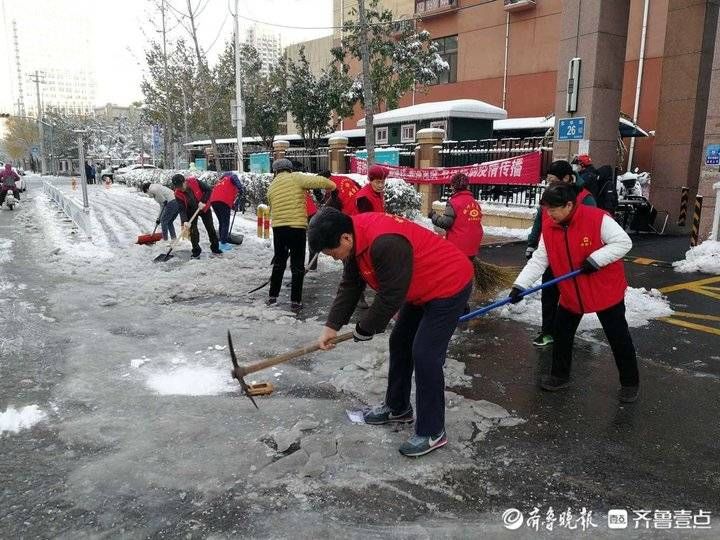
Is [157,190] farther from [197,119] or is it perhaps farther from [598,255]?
[197,119]

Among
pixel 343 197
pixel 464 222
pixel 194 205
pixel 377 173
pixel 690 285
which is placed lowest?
pixel 690 285

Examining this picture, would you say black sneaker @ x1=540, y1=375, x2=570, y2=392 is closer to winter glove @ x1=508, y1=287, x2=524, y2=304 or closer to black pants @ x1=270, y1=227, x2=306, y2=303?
winter glove @ x1=508, y1=287, x2=524, y2=304

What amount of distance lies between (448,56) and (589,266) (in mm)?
26748

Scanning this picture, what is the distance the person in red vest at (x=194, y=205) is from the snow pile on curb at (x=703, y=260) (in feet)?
25.3

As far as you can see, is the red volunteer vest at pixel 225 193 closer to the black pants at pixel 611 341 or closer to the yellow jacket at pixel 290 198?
the yellow jacket at pixel 290 198

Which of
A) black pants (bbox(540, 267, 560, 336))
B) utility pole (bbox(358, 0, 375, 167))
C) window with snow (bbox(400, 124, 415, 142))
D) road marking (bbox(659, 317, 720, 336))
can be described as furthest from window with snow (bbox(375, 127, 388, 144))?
black pants (bbox(540, 267, 560, 336))

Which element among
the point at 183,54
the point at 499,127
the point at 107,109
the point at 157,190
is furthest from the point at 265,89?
the point at 107,109

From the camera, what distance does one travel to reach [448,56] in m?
27.8

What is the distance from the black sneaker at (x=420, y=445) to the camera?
307 cm

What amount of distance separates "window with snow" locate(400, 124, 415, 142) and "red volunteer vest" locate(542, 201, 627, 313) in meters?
19.3

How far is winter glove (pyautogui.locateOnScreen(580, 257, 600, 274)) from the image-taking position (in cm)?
356

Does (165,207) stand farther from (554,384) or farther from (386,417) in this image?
(554,384)

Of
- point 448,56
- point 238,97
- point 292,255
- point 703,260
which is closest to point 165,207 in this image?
point 292,255

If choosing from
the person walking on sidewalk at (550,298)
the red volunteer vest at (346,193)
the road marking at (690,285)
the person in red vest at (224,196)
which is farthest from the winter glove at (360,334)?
the person in red vest at (224,196)
